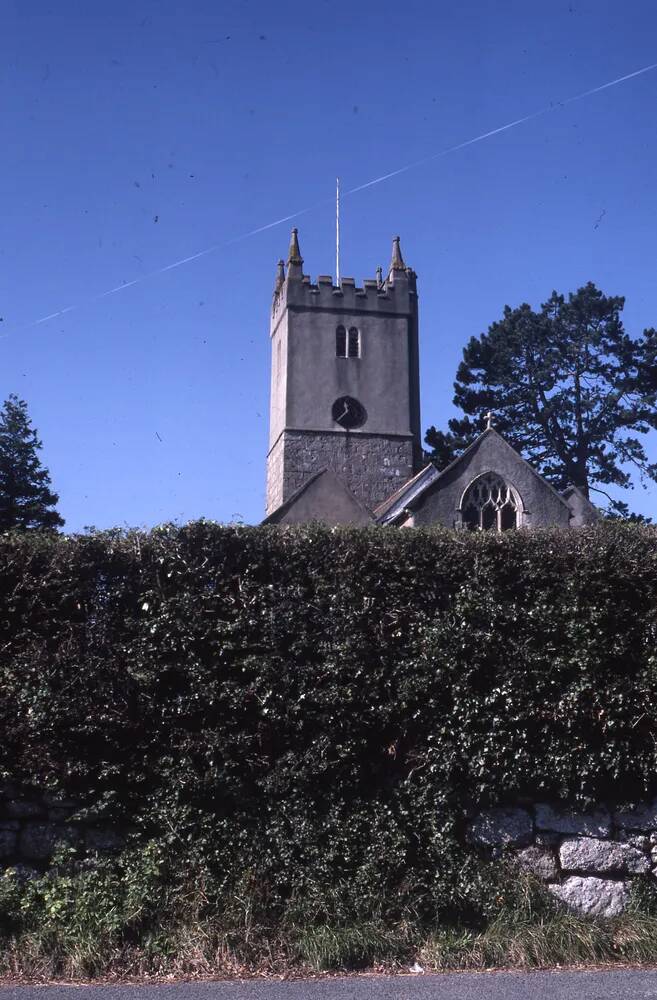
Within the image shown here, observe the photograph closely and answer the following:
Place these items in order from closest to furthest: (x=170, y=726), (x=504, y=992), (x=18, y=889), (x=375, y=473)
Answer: (x=504, y=992)
(x=18, y=889)
(x=170, y=726)
(x=375, y=473)

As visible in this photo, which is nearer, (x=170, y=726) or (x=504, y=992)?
(x=504, y=992)

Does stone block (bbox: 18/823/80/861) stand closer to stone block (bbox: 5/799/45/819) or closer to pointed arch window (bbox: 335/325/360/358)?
stone block (bbox: 5/799/45/819)

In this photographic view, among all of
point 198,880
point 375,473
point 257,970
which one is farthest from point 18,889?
point 375,473

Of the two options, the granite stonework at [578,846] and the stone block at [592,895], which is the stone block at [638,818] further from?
the stone block at [592,895]

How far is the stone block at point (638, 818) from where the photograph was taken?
7.32 m

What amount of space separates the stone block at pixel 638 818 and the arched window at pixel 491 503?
24403 mm

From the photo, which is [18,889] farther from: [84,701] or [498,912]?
[498,912]

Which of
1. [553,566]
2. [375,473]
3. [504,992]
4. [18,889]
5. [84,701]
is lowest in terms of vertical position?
[504,992]

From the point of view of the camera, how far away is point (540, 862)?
23.6 ft

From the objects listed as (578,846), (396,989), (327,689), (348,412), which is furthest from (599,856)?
(348,412)

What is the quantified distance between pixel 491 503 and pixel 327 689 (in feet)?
84.0

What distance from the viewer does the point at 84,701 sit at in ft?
23.4

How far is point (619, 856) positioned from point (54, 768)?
4.25 metres

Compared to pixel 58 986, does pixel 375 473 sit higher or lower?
higher
